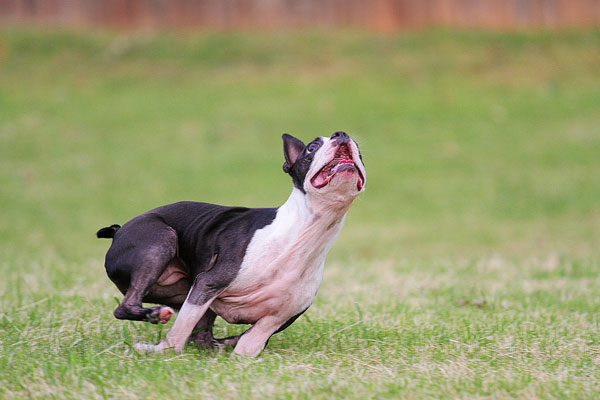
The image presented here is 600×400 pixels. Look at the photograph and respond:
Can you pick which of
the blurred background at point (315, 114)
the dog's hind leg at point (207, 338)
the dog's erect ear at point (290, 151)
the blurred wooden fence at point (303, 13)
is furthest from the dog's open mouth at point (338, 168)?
the blurred wooden fence at point (303, 13)

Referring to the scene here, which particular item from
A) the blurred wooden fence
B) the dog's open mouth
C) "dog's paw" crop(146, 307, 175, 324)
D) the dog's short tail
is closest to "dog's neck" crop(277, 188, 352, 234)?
the dog's open mouth

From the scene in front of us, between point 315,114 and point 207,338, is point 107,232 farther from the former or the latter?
point 315,114

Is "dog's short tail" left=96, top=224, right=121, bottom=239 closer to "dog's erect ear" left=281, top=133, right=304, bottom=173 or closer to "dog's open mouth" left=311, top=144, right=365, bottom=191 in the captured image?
"dog's erect ear" left=281, top=133, right=304, bottom=173

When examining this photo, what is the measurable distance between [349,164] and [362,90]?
1456 cm

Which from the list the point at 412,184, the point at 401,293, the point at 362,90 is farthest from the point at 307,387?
the point at 362,90

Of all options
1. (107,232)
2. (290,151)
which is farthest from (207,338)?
(290,151)

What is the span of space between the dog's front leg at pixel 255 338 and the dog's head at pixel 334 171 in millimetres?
749

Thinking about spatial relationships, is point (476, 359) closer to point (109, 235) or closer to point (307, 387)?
point (307, 387)

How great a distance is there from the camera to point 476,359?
422 cm

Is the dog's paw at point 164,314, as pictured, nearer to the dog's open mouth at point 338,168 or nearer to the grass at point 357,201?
the grass at point 357,201

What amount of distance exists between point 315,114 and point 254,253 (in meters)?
12.8

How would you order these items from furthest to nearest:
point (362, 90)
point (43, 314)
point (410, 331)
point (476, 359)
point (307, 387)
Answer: point (362, 90) → point (43, 314) → point (410, 331) → point (476, 359) → point (307, 387)

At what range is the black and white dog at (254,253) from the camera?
13.3 feet

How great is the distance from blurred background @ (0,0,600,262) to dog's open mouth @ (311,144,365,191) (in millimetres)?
6339
